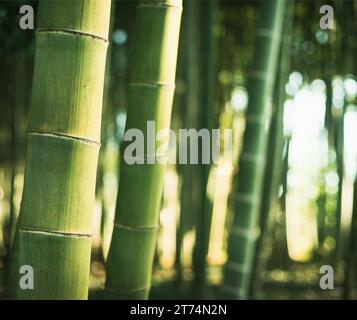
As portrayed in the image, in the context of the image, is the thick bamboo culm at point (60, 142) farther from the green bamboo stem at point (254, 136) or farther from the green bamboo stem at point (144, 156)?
the green bamboo stem at point (254, 136)

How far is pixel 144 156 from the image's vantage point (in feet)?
4.75

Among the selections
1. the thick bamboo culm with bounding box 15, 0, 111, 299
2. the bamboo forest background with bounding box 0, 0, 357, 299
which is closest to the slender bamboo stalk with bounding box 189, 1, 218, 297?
the bamboo forest background with bounding box 0, 0, 357, 299

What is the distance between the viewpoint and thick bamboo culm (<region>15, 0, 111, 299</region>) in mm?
1142

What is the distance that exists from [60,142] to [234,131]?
4.88 m

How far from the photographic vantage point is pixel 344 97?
4.02m

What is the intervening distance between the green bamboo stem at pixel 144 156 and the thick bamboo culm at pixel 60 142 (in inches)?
10.4

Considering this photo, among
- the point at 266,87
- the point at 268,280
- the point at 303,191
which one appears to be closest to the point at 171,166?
the point at 268,280

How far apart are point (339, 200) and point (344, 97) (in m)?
0.74

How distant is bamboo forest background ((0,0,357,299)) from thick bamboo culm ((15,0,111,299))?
0.02 m

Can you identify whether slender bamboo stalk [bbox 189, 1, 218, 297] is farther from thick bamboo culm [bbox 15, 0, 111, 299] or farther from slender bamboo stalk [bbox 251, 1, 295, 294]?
thick bamboo culm [bbox 15, 0, 111, 299]

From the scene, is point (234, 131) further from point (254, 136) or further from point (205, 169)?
point (254, 136)

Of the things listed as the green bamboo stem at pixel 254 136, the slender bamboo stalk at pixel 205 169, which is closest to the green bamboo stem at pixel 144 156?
the green bamboo stem at pixel 254 136

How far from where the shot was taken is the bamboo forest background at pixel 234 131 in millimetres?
2211

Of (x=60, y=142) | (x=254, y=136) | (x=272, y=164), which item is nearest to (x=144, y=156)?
(x=60, y=142)
